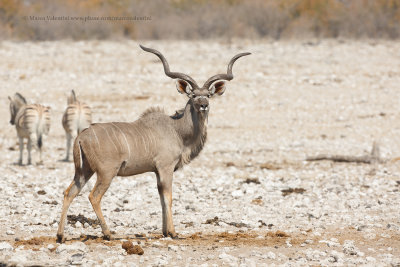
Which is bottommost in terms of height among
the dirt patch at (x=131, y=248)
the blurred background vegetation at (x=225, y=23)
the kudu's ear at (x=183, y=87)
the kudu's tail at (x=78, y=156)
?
the dirt patch at (x=131, y=248)

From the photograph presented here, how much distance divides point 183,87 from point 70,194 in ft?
7.03

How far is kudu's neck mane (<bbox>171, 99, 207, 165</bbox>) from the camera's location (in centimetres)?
887

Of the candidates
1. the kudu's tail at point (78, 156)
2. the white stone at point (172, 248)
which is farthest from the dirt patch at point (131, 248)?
the kudu's tail at point (78, 156)

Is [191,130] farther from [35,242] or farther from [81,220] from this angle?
[35,242]

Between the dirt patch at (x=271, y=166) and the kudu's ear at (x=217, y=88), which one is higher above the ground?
the kudu's ear at (x=217, y=88)

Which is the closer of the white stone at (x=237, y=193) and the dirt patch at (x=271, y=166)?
the white stone at (x=237, y=193)

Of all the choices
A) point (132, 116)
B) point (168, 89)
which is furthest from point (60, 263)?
point (168, 89)

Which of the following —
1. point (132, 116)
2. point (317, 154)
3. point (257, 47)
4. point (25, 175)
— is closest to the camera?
point (25, 175)

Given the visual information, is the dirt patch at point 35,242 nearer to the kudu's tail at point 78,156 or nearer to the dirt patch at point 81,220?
the kudu's tail at point 78,156

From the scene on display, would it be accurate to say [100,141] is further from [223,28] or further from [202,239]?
[223,28]

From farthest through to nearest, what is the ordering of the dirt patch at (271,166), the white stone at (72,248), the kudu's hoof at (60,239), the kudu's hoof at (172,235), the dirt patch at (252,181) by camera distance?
1. the dirt patch at (271,166)
2. the dirt patch at (252,181)
3. the kudu's hoof at (172,235)
4. the kudu's hoof at (60,239)
5. the white stone at (72,248)

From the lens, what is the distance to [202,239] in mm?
8219

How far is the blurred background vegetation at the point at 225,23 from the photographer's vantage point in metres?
30.8

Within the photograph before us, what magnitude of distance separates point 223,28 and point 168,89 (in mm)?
9834
